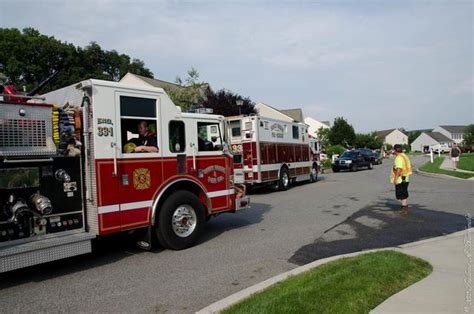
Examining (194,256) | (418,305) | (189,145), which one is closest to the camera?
(418,305)

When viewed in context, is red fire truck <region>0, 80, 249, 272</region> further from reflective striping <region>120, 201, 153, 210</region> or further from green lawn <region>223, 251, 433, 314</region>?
green lawn <region>223, 251, 433, 314</region>

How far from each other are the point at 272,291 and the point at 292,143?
15044 mm

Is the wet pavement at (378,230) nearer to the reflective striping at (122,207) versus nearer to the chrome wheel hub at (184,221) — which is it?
the chrome wheel hub at (184,221)

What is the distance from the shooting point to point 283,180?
18641mm

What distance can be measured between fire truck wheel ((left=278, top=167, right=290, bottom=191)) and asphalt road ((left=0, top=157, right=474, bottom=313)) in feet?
19.3

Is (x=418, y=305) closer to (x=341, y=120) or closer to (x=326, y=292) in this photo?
(x=326, y=292)

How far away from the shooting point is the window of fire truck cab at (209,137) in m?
8.27

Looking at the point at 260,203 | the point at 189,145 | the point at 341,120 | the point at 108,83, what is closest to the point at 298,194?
the point at 260,203

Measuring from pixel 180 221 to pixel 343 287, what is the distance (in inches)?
139

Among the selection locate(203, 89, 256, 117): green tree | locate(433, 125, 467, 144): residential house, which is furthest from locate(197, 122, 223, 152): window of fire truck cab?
locate(433, 125, 467, 144): residential house

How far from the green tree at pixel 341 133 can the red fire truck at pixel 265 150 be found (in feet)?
160

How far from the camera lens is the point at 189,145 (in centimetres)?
790

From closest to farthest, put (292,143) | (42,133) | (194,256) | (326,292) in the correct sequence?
(326,292), (42,133), (194,256), (292,143)

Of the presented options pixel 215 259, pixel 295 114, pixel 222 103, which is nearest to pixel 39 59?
pixel 222 103
